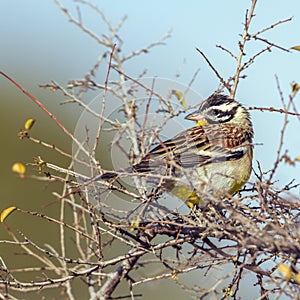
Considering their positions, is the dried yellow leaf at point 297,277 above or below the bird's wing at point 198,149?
below

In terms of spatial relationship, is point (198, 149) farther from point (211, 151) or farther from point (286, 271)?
point (286, 271)

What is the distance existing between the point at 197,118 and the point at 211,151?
392mm

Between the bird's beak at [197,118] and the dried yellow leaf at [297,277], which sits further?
the bird's beak at [197,118]

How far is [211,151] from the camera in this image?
5328 mm

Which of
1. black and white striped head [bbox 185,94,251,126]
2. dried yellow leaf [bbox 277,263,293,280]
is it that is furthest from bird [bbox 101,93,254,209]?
dried yellow leaf [bbox 277,263,293,280]

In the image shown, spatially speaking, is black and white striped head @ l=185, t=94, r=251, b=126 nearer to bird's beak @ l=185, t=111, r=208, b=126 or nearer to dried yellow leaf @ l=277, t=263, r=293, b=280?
bird's beak @ l=185, t=111, r=208, b=126

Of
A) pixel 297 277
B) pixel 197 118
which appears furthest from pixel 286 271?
pixel 197 118

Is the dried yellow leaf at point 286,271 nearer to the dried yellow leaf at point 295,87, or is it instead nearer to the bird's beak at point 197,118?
the dried yellow leaf at point 295,87

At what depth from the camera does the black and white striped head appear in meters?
5.54

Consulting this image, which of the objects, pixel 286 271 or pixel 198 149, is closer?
pixel 286 271

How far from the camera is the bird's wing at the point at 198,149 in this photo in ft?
14.4

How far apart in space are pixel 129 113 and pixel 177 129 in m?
0.64

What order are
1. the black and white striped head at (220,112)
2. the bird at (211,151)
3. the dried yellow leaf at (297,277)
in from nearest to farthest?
the dried yellow leaf at (297,277) → the bird at (211,151) → the black and white striped head at (220,112)

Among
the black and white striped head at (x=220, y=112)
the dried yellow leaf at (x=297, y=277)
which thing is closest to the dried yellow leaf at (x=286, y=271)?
the dried yellow leaf at (x=297, y=277)
